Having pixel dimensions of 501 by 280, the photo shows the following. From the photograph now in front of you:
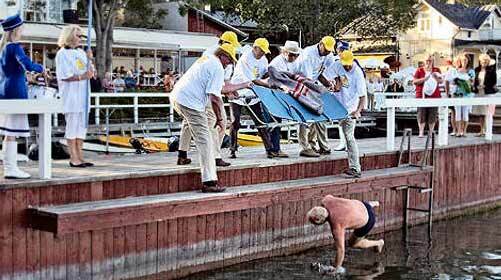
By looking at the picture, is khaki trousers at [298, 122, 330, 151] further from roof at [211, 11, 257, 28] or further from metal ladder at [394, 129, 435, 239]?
roof at [211, 11, 257, 28]

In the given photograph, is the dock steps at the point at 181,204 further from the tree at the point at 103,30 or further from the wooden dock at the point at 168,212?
the tree at the point at 103,30

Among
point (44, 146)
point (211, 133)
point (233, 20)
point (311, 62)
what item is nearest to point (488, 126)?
point (311, 62)

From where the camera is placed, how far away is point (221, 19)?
158 feet

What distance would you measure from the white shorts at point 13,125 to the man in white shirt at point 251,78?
12.0ft

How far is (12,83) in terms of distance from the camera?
895 centimetres

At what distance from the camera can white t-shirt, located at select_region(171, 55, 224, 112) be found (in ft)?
31.8

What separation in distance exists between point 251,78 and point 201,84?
208 cm

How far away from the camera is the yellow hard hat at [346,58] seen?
12273 mm

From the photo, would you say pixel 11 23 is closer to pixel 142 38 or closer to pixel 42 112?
pixel 42 112

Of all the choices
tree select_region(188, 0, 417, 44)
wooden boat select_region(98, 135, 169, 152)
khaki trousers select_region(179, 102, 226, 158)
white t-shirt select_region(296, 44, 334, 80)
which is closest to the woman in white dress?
khaki trousers select_region(179, 102, 226, 158)

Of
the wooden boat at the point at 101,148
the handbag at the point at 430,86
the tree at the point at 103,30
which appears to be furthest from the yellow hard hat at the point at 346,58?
the tree at the point at 103,30

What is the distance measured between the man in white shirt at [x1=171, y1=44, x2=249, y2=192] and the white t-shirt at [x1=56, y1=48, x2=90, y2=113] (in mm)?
1157

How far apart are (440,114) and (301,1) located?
79.7 ft

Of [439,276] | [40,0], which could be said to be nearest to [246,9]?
[40,0]
